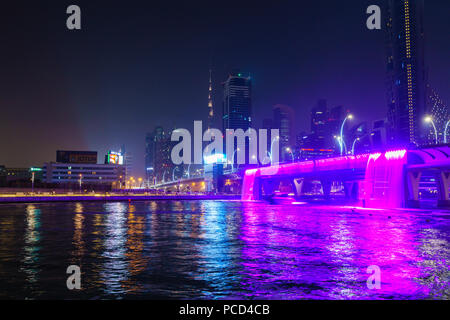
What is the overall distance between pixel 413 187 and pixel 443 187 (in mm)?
7602

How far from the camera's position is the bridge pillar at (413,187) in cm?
6762

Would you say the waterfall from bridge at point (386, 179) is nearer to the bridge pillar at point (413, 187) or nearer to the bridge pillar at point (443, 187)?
the bridge pillar at point (413, 187)

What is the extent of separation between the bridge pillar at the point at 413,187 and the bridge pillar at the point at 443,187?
19.5 ft

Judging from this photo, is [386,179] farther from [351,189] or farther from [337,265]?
[351,189]

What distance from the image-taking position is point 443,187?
237 feet

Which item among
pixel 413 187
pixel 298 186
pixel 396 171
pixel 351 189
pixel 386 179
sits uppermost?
pixel 396 171

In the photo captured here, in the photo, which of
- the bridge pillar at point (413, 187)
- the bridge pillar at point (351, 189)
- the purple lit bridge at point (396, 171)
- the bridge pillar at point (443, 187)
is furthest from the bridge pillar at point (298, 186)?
the bridge pillar at point (413, 187)

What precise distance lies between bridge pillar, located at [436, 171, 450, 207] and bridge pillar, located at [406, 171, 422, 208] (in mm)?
5934

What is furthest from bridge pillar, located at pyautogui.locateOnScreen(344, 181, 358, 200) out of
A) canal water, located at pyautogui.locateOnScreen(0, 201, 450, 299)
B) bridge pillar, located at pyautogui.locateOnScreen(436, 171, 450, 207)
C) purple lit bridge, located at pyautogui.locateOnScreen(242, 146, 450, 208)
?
canal water, located at pyautogui.locateOnScreen(0, 201, 450, 299)

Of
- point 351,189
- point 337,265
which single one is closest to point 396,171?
point 337,265

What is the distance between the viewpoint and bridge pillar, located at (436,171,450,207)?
71.2 m

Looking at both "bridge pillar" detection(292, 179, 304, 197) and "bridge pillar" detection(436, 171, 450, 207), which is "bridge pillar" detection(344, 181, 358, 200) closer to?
"bridge pillar" detection(292, 179, 304, 197)

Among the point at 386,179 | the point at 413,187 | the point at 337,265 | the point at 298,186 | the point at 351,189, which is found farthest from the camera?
the point at 298,186
